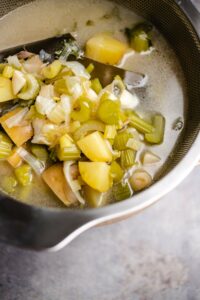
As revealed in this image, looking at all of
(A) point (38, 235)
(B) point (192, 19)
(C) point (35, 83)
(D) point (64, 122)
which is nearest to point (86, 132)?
(D) point (64, 122)

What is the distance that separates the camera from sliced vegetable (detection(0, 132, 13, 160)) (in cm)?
142

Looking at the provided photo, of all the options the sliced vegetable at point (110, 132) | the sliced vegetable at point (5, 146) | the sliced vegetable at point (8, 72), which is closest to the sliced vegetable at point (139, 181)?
the sliced vegetable at point (110, 132)

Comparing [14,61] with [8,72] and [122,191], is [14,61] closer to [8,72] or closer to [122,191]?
[8,72]

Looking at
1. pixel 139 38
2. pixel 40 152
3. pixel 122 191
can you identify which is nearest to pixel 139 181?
pixel 122 191

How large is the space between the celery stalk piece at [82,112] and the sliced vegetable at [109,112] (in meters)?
0.03

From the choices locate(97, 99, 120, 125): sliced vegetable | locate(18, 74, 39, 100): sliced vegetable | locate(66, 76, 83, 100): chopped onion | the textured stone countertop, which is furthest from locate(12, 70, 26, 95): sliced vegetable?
the textured stone countertop

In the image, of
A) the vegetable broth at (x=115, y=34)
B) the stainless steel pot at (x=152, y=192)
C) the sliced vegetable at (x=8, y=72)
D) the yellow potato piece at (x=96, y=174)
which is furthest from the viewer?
the vegetable broth at (x=115, y=34)

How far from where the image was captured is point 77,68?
1.54m

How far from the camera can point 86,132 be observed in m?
1.40

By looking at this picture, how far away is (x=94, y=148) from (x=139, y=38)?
18.2 inches

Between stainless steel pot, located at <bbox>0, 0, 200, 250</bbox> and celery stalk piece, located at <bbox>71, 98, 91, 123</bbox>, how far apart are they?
27 centimetres

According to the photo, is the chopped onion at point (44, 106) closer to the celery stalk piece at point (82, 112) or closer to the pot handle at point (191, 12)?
the celery stalk piece at point (82, 112)

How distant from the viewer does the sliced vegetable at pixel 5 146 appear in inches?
56.0

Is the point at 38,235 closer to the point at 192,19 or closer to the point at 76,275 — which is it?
the point at 76,275
